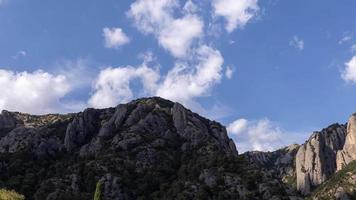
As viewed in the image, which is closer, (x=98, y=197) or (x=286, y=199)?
(x=98, y=197)

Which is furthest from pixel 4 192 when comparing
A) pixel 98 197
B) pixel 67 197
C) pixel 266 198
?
pixel 266 198

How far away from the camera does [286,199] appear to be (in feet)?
641

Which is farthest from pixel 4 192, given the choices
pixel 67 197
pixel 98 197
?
pixel 67 197

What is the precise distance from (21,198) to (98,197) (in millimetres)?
48220

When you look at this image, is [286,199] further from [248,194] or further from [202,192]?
[202,192]

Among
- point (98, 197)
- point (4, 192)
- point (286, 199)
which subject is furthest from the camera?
point (286, 199)

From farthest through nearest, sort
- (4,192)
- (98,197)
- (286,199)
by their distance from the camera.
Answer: (286,199) < (98,197) < (4,192)

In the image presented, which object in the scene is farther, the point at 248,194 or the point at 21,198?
the point at 248,194

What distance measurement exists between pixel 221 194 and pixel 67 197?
198 ft

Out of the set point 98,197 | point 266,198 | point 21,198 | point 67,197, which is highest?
point 266,198

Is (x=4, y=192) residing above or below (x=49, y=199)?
below

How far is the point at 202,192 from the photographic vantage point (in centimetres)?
19962

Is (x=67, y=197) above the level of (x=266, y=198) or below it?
below

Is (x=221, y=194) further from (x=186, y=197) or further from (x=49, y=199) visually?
(x=49, y=199)
